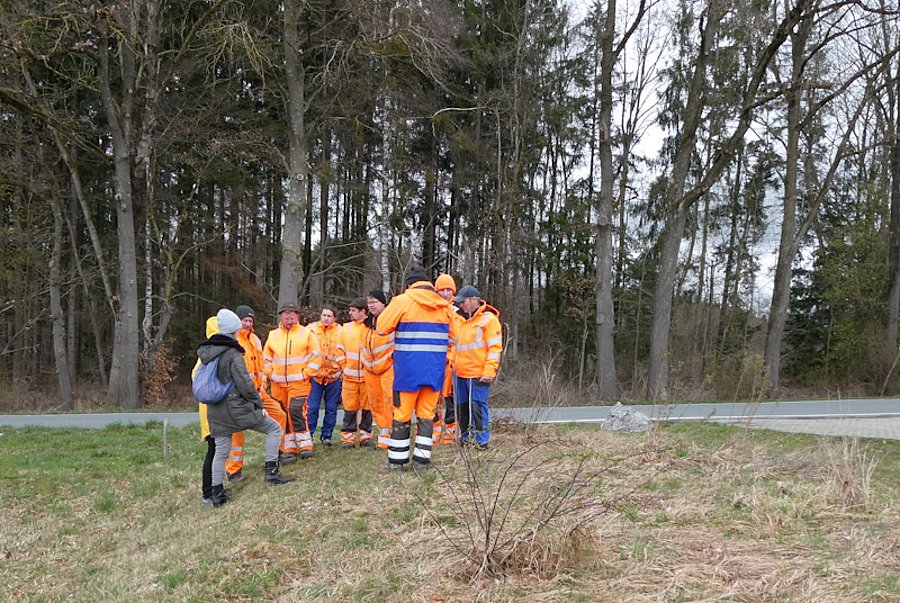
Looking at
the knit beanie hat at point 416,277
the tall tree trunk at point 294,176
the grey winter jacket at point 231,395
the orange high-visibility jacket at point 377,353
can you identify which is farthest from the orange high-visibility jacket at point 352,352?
the tall tree trunk at point 294,176

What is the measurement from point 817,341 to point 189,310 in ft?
90.5

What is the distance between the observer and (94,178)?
72.4ft

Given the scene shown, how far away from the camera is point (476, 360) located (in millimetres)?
7141

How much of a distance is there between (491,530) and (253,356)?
412cm

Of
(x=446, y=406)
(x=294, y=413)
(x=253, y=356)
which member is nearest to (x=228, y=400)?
(x=253, y=356)

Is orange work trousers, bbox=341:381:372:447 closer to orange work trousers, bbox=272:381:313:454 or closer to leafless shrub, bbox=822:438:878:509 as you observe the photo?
orange work trousers, bbox=272:381:313:454

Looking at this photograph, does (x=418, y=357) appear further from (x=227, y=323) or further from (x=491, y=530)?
(x=491, y=530)

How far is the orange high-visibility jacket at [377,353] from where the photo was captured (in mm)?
7158

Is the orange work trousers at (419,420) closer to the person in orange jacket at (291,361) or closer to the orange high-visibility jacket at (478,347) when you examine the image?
the orange high-visibility jacket at (478,347)

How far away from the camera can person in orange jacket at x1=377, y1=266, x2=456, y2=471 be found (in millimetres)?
6004

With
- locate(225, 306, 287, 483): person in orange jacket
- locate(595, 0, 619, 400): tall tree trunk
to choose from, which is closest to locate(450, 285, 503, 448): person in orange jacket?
locate(225, 306, 287, 483): person in orange jacket

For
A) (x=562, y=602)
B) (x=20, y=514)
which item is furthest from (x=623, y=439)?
(x=20, y=514)

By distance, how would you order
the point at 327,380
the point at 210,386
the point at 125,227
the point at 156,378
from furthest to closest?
1. the point at 156,378
2. the point at 125,227
3. the point at 327,380
4. the point at 210,386

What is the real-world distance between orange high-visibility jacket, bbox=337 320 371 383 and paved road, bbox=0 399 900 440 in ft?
7.62
